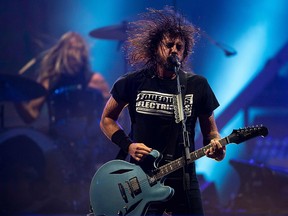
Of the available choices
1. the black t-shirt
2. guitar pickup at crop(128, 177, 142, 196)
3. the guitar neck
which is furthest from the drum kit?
the guitar neck

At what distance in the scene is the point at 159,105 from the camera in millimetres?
3160

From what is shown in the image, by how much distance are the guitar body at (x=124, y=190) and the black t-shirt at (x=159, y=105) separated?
6.2 inches

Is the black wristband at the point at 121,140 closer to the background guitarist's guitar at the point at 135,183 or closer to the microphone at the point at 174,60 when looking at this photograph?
the background guitarist's guitar at the point at 135,183

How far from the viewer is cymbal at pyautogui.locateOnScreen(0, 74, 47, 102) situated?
622cm

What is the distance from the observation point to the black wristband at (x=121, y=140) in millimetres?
3236

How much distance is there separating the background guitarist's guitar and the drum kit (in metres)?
3.32

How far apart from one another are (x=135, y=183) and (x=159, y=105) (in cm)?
54

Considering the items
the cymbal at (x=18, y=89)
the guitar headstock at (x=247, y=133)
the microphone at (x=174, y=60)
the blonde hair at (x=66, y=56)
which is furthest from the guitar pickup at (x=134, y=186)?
the blonde hair at (x=66, y=56)

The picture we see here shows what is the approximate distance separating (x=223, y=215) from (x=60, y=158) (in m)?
2.31

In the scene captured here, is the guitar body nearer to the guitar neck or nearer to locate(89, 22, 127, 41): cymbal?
the guitar neck

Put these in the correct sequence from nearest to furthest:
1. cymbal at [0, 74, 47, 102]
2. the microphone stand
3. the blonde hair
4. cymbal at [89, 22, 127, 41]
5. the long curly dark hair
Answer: the microphone stand → the long curly dark hair → cymbal at [0, 74, 47, 102] → cymbal at [89, 22, 127, 41] → the blonde hair

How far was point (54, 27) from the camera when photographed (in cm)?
676

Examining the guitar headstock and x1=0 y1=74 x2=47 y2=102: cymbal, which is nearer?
the guitar headstock

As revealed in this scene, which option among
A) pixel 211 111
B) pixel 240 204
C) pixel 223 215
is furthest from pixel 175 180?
pixel 240 204
